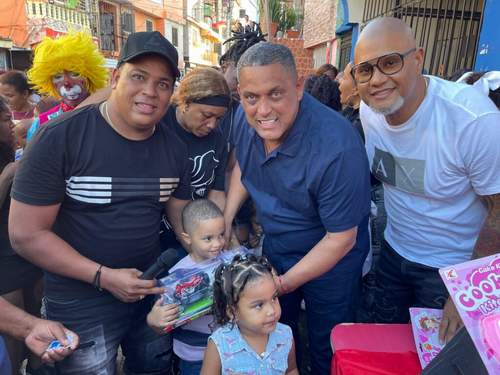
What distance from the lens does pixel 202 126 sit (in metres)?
2.31

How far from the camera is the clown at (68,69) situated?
3236 mm

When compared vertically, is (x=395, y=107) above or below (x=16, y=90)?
above

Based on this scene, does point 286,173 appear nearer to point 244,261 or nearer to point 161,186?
point 244,261

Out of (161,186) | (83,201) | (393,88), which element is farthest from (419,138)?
(83,201)

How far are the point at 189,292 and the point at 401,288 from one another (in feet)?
4.35

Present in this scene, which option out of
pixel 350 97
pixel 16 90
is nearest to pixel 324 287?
pixel 350 97

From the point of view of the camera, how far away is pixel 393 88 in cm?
190

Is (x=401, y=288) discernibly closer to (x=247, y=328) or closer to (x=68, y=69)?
(x=247, y=328)

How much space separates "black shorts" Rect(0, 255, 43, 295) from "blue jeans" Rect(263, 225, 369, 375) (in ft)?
4.68

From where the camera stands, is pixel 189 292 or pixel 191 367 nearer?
pixel 189 292

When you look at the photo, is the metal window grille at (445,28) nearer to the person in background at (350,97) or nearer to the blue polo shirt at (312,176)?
the person in background at (350,97)

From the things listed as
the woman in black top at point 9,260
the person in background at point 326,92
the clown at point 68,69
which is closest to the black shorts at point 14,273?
the woman in black top at point 9,260

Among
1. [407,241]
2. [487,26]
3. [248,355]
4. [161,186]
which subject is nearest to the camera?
[248,355]

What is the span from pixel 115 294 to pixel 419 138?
168cm
